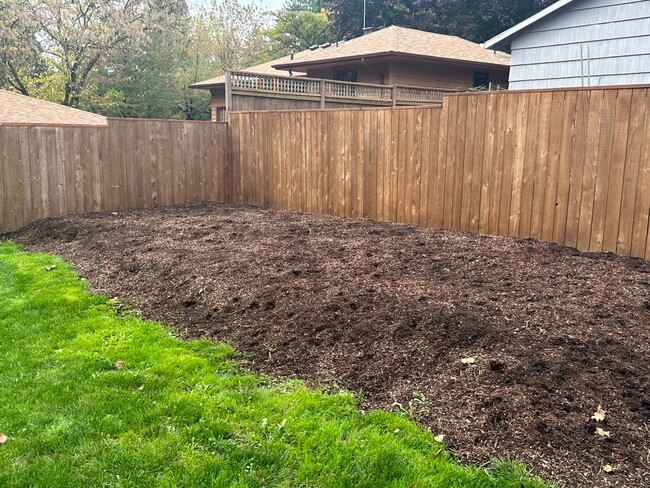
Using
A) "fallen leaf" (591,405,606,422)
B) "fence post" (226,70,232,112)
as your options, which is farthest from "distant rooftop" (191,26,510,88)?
"fallen leaf" (591,405,606,422)

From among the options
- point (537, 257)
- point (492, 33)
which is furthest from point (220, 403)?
point (492, 33)

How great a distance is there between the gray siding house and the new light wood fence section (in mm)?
5169

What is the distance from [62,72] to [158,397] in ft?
80.8

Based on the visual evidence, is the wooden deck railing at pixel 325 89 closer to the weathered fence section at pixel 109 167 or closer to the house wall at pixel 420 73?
the weathered fence section at pixel 109 167

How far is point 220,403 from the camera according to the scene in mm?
3246

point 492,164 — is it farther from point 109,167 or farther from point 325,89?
point 325,89

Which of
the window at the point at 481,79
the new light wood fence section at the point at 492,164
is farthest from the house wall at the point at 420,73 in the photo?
the new light wood fence section at the point at 492,164

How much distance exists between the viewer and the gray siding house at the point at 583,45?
33.6ft

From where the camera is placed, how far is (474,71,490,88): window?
→ 22.4 meters

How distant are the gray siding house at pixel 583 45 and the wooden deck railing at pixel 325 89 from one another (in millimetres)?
4119

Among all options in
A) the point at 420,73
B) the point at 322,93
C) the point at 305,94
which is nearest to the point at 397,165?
the point at 305,94

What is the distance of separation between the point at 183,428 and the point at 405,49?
18.1 meters

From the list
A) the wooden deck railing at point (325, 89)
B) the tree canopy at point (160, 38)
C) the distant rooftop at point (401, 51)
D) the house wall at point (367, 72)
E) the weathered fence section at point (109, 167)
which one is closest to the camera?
the weathered fence section at point (109, 167)

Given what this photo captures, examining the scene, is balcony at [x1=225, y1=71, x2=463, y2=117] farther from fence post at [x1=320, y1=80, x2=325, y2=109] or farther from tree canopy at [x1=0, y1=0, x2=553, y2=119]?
tree canopy at [x1=0, y1=0, x2=553, y2=119]
